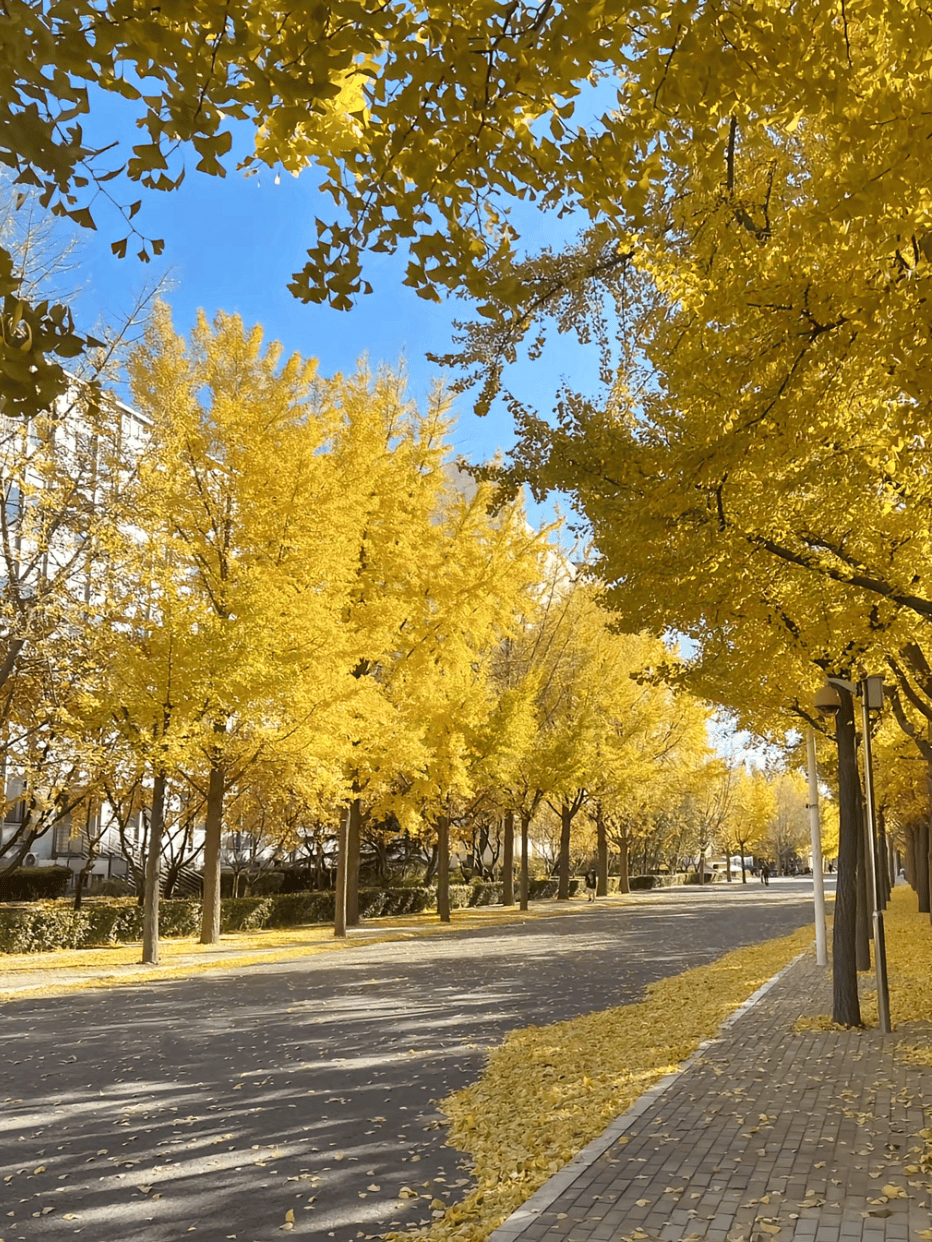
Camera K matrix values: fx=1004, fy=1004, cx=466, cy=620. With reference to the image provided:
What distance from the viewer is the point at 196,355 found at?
66.0 feet

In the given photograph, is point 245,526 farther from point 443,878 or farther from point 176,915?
point 443,878

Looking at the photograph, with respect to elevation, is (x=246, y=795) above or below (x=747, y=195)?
below

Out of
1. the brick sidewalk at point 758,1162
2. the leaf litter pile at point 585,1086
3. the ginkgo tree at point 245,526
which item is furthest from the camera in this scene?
the ginkgo tree at point 245,526

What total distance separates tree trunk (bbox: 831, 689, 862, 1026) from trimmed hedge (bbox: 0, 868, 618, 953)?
45.9ft

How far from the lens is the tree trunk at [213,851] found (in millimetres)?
18750

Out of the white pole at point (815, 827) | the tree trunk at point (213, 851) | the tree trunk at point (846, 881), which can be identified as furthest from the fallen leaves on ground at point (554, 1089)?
the tree trunk at point (213, 851)

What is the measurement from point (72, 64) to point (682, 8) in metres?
1.87

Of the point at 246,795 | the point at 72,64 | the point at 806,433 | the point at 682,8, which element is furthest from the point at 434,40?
the point at 246,795

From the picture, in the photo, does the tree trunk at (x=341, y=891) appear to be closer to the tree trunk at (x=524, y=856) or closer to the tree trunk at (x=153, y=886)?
the tree trunk at (x=153, y=886)

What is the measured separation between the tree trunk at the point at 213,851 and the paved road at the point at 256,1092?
3332mm

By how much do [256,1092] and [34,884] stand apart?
976 inches

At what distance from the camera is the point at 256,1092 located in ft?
24.2

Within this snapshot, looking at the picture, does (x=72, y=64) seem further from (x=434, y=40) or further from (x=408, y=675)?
(x=408, y=675)

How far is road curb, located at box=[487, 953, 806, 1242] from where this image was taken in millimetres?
4406
